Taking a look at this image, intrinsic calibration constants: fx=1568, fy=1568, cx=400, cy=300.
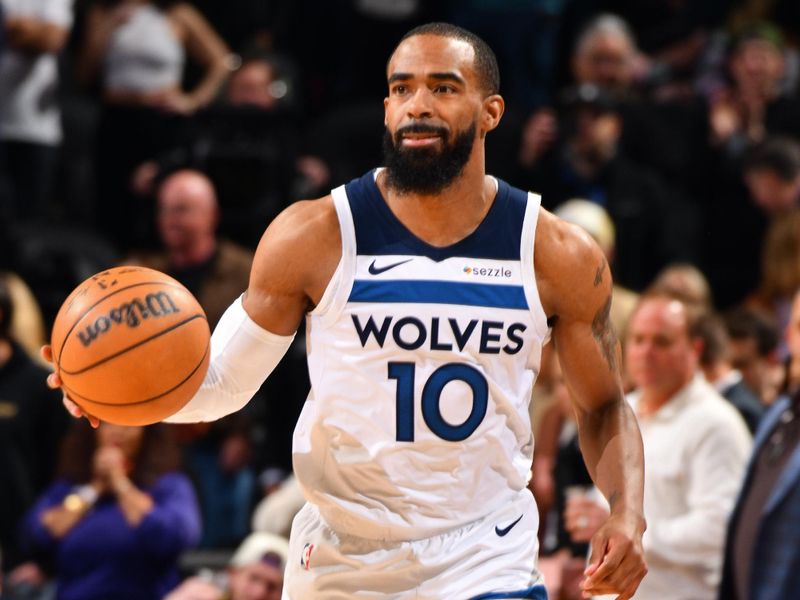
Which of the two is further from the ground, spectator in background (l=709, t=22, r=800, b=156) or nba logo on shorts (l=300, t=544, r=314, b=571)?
spectator in background (l=709, t=22, r=800, b=156)

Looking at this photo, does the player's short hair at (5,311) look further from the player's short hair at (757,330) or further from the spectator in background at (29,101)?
the player's short hair at (757,330)

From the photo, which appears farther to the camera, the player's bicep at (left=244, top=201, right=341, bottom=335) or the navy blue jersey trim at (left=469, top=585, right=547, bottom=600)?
the player's bicep at (left=244, top=201, right=341, bottom=335)

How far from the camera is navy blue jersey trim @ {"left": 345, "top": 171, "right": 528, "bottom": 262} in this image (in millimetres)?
4289

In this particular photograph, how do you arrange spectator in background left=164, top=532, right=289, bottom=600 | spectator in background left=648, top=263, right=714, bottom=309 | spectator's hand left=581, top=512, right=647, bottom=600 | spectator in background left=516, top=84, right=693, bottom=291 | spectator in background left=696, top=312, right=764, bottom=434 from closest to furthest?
1. spectator's hand left=581, top=512, right=647, bottom=600
2. spectator in background left=164, top=532, right=289, bottom=600
3. spectator in background left=696, top=312, right=764, bottom=434
4. spectator in background left=648, top=263, right=714, bottom=309
5. spectator in background left=516, top=84, right=693, bottom=291

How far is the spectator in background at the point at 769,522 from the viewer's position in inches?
231

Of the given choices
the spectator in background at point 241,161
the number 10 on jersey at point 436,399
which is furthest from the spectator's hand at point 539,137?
the number 10 on jersey at point 436,399

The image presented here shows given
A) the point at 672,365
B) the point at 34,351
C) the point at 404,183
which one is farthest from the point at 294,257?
the point at 34,351

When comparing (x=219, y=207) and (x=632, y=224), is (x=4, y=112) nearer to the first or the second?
(x=219, y=207)

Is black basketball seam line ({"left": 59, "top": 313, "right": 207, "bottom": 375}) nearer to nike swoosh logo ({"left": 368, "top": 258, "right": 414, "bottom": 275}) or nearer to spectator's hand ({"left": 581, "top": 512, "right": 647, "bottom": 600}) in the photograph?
nike swoosh logo ({"left": 368, "top": 258, "right": 414, "bottom": 275})

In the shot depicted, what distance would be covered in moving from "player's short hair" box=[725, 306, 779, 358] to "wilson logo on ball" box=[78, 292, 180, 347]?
14.2 ft

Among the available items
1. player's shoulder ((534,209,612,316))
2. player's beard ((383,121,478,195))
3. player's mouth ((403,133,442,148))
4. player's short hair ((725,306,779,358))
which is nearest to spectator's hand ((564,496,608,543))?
player's shoulder ((534,209,612,316))

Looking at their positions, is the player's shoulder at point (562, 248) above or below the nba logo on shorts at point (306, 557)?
above

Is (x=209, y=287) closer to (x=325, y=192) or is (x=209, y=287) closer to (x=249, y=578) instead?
(x=325, y=192)

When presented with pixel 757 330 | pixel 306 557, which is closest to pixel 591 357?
pixel 306 557
